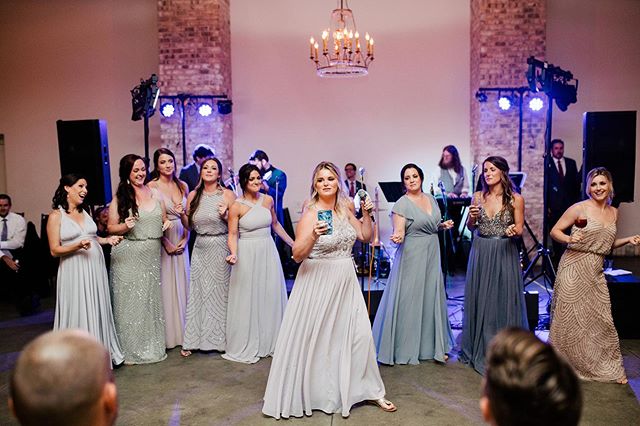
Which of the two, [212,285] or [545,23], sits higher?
[545,23]

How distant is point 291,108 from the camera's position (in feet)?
34.7

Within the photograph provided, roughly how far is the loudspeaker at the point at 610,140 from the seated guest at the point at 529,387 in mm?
4894

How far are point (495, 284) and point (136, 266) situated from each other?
295 centimetres

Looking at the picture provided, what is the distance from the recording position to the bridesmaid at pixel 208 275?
18.5ft

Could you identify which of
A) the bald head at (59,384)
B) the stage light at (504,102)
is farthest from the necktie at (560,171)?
the bald head at (59,384)

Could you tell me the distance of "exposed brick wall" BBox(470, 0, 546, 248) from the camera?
9.39m

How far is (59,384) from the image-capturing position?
1.52 metres

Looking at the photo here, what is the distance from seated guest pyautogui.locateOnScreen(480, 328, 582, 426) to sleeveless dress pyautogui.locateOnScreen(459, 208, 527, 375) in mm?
3691

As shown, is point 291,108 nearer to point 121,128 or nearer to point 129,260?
point 121,128

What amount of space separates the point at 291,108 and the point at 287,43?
41.5 inches

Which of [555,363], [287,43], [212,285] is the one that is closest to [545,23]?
[287,43]

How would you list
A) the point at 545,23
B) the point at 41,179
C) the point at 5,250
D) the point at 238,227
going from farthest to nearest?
the point at 41,179 → the point at 545,23 → the point at 5,250 → the point at 238,227

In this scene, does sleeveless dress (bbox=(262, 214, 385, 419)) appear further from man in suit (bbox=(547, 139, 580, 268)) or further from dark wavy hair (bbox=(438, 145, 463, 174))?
dark wavy hair (bbox=(438, 145, 463, 174))

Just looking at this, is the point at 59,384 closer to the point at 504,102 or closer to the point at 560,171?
the point at 560,171
